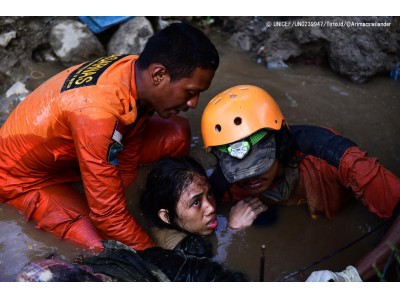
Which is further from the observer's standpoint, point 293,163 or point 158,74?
point 293,163

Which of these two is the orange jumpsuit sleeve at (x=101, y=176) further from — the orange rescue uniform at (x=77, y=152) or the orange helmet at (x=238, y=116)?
the orange helmet at (x=238, y=116)

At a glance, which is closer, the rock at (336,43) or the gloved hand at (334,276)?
the gloved hand at (334,276)

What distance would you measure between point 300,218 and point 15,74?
3.42 m

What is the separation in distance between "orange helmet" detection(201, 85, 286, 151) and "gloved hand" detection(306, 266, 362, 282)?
0.99 meters

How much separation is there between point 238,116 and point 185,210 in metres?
Answer: 0.76

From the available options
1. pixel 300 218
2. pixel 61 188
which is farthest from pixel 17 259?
Answer: pixel 300 218

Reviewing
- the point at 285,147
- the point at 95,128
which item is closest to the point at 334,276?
the point at 285,147

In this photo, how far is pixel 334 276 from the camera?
2580mm

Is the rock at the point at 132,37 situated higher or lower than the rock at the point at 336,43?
higher

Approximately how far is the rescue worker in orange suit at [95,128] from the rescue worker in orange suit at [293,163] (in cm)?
35

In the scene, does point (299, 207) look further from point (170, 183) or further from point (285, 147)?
point (170, 183)

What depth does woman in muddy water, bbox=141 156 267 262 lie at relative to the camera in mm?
3398

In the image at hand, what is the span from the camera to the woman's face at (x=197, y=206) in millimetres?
3377

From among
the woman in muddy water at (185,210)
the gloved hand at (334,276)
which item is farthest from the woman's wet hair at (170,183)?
the gloved hand at (334,276)
